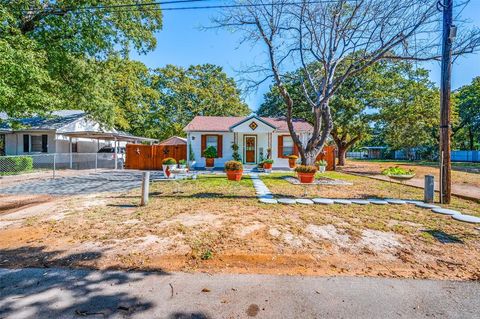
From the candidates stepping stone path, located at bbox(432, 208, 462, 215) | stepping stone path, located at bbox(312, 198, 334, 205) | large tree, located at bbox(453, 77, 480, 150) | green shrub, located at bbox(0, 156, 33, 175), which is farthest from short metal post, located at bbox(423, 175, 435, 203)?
large tree, located at bbox(453, 77, 480, 150)

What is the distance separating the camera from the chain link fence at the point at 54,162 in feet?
44.6

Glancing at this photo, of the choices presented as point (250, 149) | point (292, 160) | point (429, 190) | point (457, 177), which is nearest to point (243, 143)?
point (250, 149)

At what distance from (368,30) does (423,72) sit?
12428mm

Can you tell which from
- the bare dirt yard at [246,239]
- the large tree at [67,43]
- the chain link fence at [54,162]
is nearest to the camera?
the bare dirt yard at [246,239]

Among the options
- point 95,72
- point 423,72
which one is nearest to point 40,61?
point 95,72

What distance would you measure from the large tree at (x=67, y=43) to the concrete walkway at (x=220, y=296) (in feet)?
23.9

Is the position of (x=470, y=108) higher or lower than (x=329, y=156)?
higher

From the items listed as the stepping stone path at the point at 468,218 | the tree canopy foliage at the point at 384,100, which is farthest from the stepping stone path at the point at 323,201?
the tree canopy foliage at the point at 384,100

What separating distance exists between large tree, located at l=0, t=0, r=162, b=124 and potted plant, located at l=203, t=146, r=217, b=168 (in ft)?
22.0

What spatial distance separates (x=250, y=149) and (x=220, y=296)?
50.5 feet

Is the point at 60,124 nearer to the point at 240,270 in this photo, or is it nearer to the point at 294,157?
the point at 294,157

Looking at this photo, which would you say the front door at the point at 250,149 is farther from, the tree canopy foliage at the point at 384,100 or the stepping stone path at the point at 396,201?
the stepping stone path at the point at 396,201

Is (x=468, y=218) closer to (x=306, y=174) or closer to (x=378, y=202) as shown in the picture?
(x=378, y=202)

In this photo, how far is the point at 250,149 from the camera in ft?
58.4
